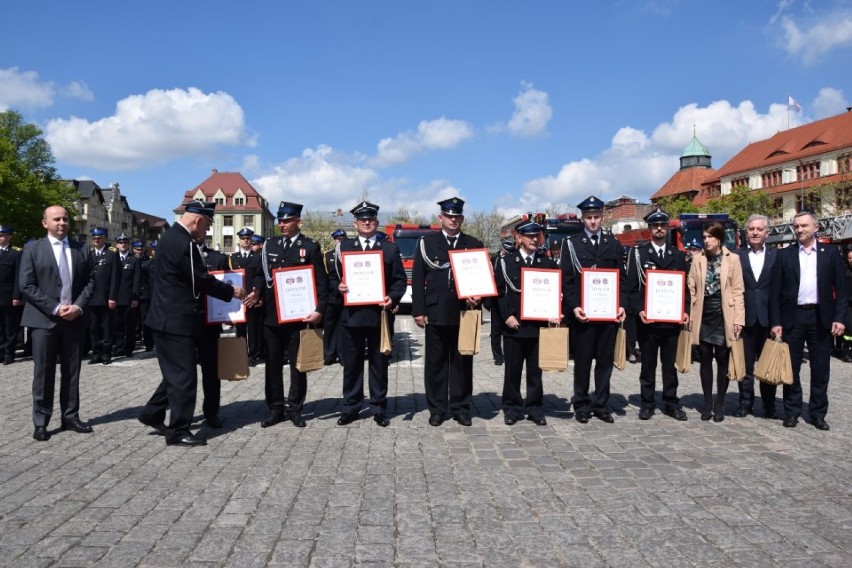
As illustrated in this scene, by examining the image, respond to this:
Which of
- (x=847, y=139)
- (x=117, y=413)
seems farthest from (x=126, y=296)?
(x=847, y=139)

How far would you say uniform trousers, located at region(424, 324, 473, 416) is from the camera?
766 centimetres

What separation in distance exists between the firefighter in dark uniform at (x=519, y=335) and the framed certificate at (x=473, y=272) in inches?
11.4

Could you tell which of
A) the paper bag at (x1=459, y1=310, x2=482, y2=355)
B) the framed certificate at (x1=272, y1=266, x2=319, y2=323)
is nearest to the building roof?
the paper bag at (x1=459, y1=310, x2=482, y2=355)

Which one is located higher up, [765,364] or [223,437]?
[765,364]

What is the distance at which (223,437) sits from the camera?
7.08 m

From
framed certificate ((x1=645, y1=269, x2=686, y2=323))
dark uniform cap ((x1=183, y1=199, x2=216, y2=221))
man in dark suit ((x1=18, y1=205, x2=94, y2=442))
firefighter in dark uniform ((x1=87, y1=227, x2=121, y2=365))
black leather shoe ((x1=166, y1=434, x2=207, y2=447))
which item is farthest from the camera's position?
firefighter in dark uniform ((x1=87, y1=227, x2=121, y2=365))

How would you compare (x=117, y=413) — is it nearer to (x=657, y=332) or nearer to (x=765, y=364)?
(x=657, y=332)

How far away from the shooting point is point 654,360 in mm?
7949

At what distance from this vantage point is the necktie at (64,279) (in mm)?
7356

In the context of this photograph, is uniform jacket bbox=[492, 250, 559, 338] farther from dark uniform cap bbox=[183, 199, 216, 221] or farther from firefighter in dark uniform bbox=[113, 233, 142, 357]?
firefighter in dark uniform bbox=[113, 233, 142, 357]

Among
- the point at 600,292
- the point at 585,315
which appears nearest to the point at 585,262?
the point at 600,292

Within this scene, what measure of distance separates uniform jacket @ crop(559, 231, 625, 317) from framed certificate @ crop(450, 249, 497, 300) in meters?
0.84

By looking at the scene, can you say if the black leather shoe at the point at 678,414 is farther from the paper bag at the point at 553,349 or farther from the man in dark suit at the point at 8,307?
the man in dark suit at the point at 8,307

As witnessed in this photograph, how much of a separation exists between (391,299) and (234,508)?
3.19 m
